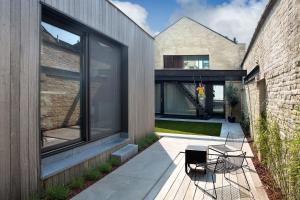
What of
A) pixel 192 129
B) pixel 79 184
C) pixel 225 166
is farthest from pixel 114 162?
pixel 192 129

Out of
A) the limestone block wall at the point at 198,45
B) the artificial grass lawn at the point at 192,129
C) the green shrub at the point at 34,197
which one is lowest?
the green shrub at the point at 34,197

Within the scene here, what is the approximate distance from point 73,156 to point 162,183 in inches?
72.0

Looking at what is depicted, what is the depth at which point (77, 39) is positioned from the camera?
15.5ft

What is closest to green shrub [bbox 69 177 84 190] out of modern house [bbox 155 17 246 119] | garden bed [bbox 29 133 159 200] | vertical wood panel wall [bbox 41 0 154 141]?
garden bed [bbox 29 133 159 200]

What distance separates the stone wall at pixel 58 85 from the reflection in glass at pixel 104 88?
1.54 ft

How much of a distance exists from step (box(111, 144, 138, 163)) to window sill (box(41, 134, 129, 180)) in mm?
193

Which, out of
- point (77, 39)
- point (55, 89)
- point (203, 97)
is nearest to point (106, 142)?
point (55, 89)

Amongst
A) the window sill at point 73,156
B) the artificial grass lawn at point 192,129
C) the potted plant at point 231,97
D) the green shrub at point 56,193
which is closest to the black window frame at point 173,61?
the potted plant at point 231,97

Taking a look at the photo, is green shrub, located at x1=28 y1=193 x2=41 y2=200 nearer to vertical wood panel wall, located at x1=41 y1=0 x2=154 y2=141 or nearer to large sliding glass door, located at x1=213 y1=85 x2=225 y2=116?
vertical wood panel wall, located at x1=41 y1=0 x2=154 y2=141

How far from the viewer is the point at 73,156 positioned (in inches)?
177

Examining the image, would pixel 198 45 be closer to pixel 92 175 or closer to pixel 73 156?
pixel 73 156

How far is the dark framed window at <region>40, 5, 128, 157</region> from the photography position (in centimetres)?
393

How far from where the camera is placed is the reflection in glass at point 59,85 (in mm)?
3877

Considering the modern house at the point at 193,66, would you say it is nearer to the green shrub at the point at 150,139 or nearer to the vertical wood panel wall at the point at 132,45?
the vertical wood panel wall at the point at 132,45
